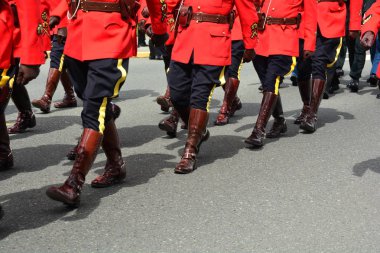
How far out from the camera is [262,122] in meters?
6.74

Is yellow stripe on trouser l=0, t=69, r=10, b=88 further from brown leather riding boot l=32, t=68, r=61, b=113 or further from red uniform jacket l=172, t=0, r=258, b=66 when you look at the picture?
brown leather riding boot l=32, t=68, r=61, b=113

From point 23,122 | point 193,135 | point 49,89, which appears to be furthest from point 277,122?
point 49,89

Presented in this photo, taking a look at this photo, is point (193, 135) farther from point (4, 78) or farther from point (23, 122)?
point (23, 122)

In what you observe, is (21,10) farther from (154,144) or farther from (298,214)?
(154,144)

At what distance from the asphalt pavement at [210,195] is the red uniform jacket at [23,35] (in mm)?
958

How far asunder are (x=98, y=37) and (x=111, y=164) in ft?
3.17

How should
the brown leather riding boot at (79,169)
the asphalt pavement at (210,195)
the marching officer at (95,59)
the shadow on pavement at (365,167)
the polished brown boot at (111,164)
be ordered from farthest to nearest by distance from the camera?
1. the shadow on pavement at (365,167)
2. the polished brown boot at (111,164)
3. the marching officer at (95,59)
4. the brown leather riding boot at (79,169)
5. the asphalt pavement at (210,195)

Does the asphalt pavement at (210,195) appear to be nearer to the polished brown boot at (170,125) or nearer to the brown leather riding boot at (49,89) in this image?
the polished brown boot at (170,125)

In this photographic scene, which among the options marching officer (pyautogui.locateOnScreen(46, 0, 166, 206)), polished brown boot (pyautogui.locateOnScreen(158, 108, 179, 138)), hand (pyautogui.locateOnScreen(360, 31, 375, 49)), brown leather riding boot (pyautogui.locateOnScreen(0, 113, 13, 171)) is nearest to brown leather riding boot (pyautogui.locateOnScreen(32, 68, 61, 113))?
polished brown boot (pyautogui.locateOnScreen(158, 108, 179, 138))

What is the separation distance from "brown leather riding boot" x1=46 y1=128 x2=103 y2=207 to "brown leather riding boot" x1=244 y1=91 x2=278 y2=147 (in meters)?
2.20

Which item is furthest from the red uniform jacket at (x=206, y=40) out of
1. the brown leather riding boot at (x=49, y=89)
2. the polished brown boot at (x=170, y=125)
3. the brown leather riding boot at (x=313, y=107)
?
the brown leather riding boot at (x=49, y=89)

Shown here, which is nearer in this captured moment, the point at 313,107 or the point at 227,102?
the point at 313,107

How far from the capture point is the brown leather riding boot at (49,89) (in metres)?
8.54

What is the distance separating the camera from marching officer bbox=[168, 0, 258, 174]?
5.75 meters
